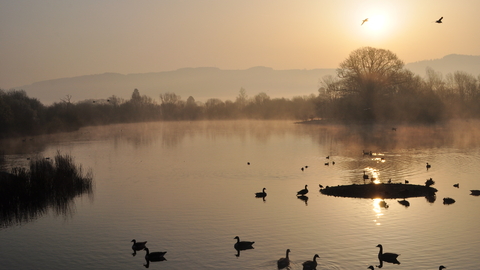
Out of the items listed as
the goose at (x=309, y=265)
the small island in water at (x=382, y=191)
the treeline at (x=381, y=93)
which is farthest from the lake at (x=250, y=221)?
the treeline at (x=381, y=93)

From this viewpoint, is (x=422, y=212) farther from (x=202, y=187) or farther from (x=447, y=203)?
(x=202, y=187)

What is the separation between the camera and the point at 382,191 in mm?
32375

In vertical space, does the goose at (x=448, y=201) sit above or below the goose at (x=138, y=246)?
above

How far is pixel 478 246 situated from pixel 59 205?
24.1m

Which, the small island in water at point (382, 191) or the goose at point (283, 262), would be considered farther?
the small island in water at point (382, 191)

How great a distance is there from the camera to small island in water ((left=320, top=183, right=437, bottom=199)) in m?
31.8

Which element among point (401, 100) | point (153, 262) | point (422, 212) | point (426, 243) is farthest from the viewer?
point (401, 100)

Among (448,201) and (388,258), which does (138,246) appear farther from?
(448,201)

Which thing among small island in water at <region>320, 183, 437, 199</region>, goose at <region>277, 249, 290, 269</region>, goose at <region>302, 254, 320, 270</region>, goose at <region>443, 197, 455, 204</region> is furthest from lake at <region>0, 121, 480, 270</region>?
small island in water at <region>320, 183, 437, 199</region>

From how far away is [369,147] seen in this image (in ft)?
225

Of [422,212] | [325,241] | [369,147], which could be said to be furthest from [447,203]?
[369,147]

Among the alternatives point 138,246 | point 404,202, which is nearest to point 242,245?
point 138,246

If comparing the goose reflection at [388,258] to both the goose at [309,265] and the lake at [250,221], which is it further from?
the goose at [309,265]

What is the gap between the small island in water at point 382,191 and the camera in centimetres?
3183
